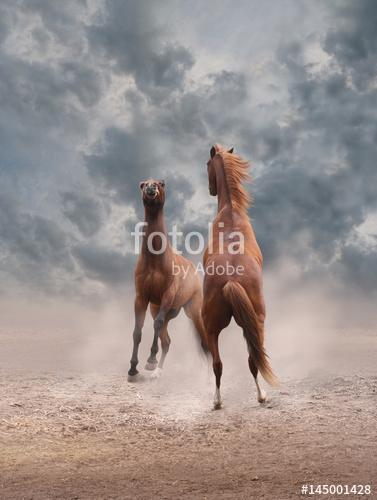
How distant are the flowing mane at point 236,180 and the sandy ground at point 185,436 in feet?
12.0

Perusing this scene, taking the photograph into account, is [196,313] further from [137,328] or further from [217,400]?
[217,400]

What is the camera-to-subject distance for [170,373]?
46.1ft

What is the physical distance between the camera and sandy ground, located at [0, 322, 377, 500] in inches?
249

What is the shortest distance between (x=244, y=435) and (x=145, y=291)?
13.9ft

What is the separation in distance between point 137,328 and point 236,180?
372 centimetres

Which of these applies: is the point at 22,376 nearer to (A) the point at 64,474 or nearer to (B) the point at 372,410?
(A) the point at 64,474

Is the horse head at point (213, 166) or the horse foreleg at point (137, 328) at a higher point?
the horse head at point (213, 166)

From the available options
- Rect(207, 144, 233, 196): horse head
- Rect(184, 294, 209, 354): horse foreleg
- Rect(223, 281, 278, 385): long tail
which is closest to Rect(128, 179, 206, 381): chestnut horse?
Rect(184, 294, 209, 354): horse foreleg

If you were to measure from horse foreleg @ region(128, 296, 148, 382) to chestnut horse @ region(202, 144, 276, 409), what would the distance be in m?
2.36

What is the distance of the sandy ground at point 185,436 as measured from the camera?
6.32 metres

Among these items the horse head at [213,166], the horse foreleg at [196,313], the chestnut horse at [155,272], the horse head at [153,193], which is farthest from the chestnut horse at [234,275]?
the horse foreleg at [196,313]

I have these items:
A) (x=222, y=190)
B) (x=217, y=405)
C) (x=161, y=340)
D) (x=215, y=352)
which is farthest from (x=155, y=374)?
(x=222, y=190)

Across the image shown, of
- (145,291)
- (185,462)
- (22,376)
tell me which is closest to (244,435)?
(185,462)

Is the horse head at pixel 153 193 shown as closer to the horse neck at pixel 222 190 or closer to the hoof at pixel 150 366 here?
the horse neck at pixel 222 190
